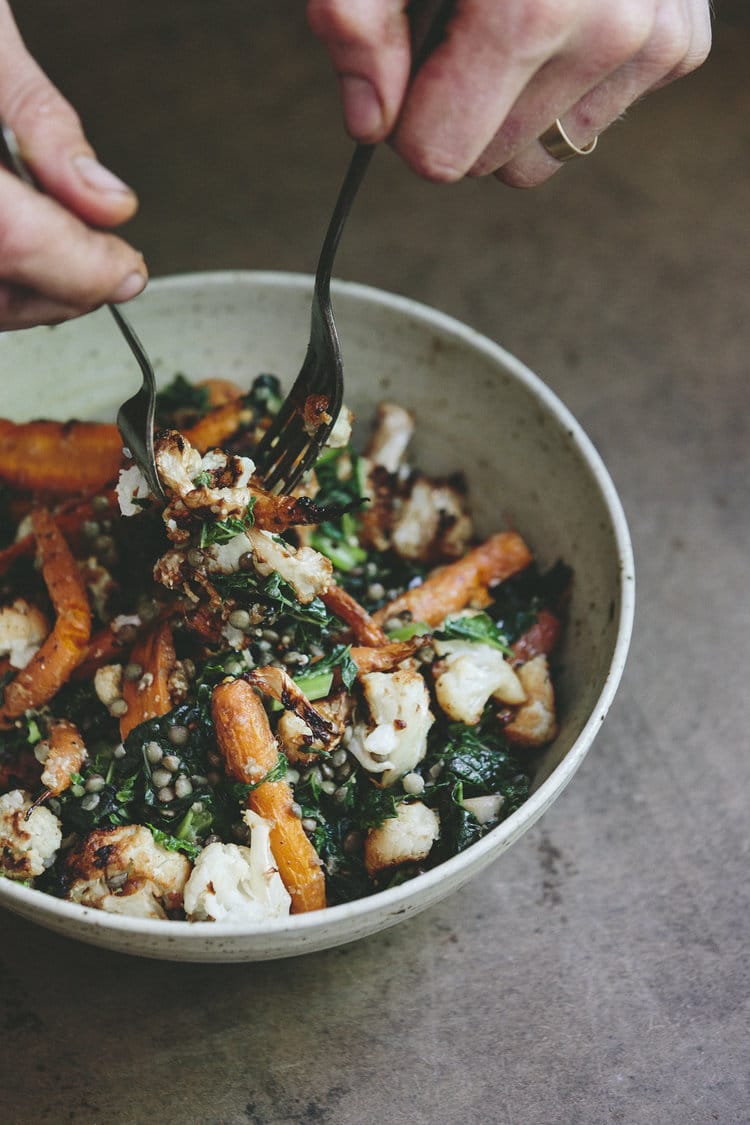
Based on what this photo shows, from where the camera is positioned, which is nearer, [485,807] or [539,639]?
A: [485,807]

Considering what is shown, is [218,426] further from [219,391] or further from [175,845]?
[175,845]

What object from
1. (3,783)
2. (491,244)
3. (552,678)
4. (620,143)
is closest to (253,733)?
(3,783)

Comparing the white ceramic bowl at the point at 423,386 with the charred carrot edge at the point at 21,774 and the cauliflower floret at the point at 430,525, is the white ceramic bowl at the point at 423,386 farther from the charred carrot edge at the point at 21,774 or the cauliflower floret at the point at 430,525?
the charred carrot edge at the point at 21,774

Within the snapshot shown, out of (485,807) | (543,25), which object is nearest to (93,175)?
(543,25)

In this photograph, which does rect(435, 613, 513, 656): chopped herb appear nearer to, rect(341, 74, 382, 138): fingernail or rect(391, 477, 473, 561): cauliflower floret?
rect(391, 477, 473, 561): cauliflower floret

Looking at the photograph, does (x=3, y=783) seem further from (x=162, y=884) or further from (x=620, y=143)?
(x=620, y=143)

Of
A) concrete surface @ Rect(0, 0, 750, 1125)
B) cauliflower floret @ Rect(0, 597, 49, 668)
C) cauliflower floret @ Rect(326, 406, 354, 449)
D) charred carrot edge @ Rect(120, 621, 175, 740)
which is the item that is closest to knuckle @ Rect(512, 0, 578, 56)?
cauliflower floret @ Rect(326, 406, 354, 449)
